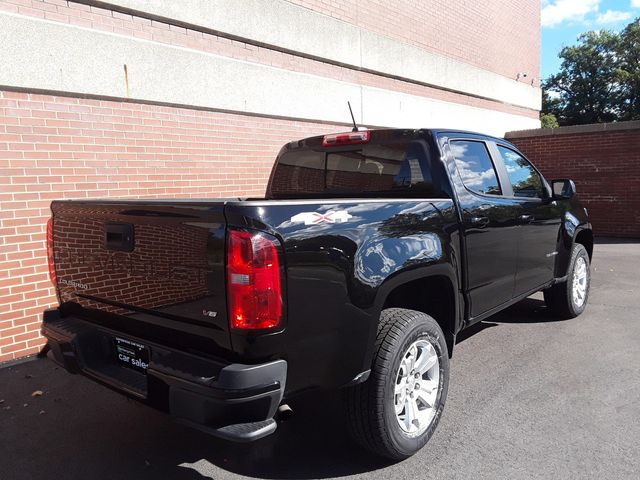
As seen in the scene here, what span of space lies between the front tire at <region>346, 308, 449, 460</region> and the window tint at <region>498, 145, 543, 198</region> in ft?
6.19

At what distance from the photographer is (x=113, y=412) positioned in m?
3.62

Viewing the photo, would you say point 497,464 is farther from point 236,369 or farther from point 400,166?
point 400,166

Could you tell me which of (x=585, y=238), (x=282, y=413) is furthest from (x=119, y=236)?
(x=585, y=238)

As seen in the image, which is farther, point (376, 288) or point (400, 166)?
point (400, 166)

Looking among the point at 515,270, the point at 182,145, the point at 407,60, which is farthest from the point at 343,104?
the point at 515,270

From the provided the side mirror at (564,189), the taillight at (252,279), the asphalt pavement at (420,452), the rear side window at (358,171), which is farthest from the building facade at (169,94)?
the side mirror at (564,189)

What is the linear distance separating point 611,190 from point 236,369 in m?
11.8

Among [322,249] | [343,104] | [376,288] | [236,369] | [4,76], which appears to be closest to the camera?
[236,369]

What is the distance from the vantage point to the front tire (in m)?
2.70

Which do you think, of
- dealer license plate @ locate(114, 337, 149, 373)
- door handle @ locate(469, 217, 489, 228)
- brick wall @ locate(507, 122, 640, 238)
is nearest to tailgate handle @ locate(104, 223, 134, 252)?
dealer license plate @ locate(114, 337, 149, 373)

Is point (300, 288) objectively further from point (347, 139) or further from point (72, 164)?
point (72, 164)

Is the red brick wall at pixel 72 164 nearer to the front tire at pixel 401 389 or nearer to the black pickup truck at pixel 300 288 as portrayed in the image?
the black pickup truck at pixel 300 288

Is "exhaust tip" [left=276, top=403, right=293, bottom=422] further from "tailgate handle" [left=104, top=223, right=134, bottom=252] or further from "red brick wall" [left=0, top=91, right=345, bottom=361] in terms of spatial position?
"red brick wall" [left=0, top=91, right=345, bottom=361]

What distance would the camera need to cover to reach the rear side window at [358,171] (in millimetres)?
3492
